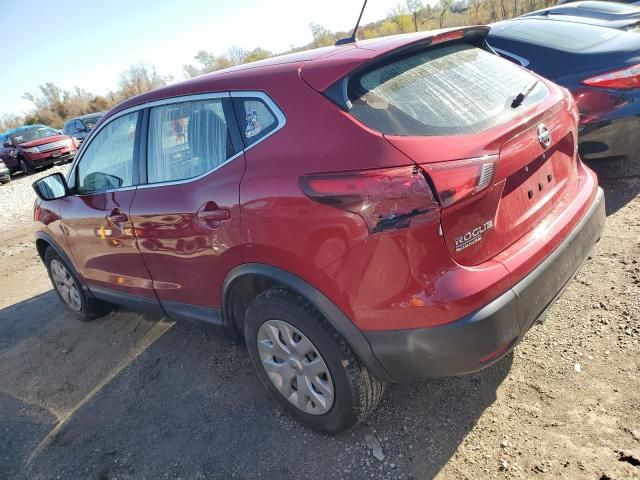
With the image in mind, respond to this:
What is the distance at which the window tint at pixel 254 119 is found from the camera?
7.24ft

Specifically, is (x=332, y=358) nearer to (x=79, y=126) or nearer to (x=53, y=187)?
(x=53, y=187)

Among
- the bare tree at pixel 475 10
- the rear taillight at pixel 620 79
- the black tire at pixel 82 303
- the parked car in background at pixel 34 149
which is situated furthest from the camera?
the bare tree at pixel 475 10

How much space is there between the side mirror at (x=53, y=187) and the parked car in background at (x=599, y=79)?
3930mm

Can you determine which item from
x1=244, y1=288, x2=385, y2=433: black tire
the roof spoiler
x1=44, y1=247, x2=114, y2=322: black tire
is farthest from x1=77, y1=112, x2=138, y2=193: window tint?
A: the roof spoiler

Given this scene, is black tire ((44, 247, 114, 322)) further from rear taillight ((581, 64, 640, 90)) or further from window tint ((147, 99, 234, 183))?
rear taillight ((581, 64, 640, 90))

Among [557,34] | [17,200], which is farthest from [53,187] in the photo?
[17,200]

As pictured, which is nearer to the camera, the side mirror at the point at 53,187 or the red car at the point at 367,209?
the red car at the point at 367,209

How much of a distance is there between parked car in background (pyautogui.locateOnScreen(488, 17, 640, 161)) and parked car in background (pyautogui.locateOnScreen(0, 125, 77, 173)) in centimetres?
1684

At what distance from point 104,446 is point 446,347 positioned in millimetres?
2072

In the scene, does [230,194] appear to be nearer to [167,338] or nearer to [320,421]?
[320,421]

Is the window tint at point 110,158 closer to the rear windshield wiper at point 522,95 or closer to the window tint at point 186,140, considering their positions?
the window tint at point 186,140

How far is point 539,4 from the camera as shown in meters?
28.2

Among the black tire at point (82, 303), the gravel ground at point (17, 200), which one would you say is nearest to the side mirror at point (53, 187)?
the black tire at point (82, 303)

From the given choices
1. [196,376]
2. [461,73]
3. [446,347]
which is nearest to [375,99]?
[461,73]
